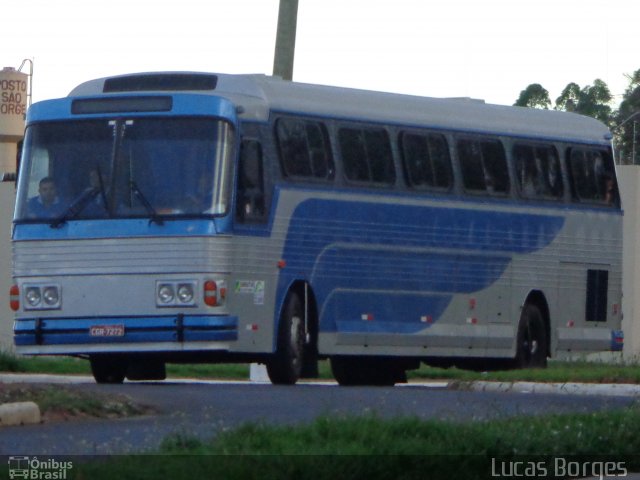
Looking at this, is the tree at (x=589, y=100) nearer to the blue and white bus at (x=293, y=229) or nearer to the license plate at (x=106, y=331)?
the blue and white bus at (x=293, y=229)

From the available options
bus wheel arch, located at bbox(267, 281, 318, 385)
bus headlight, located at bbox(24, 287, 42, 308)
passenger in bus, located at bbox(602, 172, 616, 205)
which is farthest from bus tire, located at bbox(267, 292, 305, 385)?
passenger in bus, located at bbox(602, 172, 616, 205)

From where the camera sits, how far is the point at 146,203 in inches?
718

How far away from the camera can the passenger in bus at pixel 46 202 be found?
1870 centimetres

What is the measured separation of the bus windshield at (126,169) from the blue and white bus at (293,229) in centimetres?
2

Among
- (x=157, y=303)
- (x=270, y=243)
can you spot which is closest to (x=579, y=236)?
(x=270, y=243)

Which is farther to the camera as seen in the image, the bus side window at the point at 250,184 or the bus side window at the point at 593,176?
the bus side window at the point at 593,176

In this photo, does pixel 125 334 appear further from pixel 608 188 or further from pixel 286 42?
pixel 608 188

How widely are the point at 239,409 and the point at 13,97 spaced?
46190mm

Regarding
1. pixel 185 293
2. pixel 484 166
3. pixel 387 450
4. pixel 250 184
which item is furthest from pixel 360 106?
pixel 387 450

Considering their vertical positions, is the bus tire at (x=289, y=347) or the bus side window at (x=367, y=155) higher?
the bus side window at (x=367, y=155)

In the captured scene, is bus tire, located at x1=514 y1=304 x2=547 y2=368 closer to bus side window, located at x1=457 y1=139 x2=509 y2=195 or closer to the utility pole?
bus side window, located at x1=457 y1=139 x2=509 y2=195

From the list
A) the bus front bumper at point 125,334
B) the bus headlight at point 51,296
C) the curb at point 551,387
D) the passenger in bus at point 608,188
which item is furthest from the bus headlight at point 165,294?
the passenger in bus at point 608,188

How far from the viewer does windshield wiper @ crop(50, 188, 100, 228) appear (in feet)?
60.7

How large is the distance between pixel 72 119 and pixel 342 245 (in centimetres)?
355
